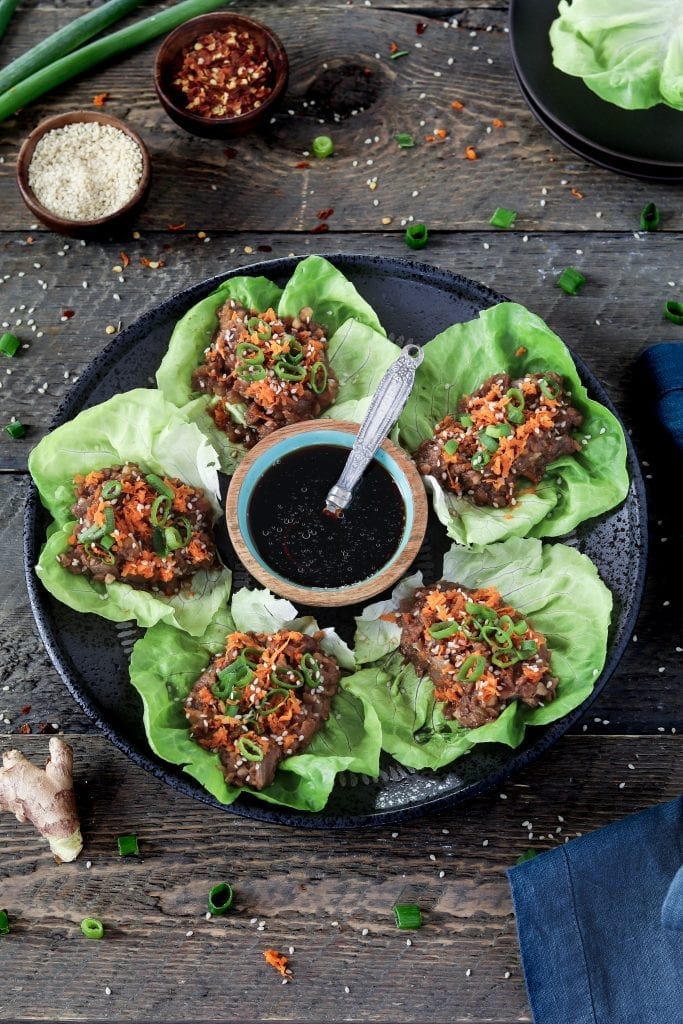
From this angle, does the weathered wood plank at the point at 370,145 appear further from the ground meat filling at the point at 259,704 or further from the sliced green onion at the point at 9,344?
the ground meat filling at the point at 259,704

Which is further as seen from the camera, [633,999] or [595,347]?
[595,347]

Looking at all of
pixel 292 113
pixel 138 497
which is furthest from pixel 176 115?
pixel 138 497

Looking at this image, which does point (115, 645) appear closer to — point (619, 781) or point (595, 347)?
point (619, 781)

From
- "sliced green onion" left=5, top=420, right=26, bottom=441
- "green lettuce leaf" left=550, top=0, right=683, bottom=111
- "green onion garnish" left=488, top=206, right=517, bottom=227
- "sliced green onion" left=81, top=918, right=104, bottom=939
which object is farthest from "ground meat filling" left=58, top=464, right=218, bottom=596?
"green lettuce leaf" left=550, top=0, right=683, bottom=111

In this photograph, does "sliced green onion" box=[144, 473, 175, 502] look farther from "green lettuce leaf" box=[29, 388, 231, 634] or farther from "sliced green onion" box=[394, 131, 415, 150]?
"sliced green onion" box=[394, 131, 415, 150]

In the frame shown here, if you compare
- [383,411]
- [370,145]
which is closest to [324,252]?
[370,145]
